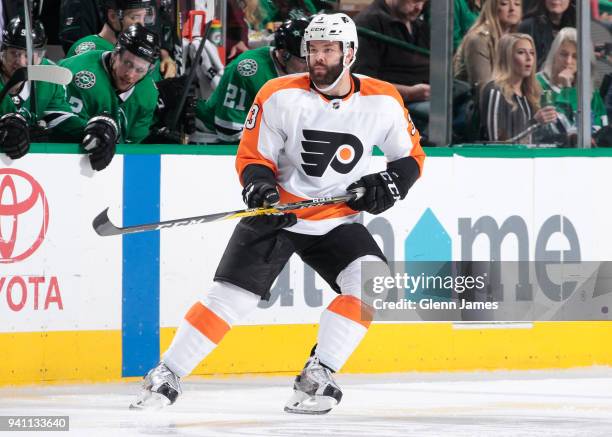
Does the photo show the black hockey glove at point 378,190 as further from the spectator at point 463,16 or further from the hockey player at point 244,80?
the spectator at point 463,16

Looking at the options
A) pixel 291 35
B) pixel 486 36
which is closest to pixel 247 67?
pixel 291 35

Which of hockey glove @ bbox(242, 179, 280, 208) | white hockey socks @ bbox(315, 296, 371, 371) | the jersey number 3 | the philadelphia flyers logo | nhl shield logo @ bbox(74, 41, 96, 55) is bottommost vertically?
white hockey socks @ bbox(315, 296, 371, 371)

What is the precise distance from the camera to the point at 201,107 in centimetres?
550

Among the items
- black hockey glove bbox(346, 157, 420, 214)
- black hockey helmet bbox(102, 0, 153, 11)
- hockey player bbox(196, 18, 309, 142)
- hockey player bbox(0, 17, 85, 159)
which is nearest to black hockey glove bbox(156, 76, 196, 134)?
hockey player bbox(196, 18, 309, 142)

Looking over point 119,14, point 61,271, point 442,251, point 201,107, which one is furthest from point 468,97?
point 61,271

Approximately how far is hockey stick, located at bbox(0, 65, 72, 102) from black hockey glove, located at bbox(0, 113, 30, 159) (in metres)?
0.15

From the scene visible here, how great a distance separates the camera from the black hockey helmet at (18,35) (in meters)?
4.95

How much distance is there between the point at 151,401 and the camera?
4.30 metres

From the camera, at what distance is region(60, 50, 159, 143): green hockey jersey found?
509 cm

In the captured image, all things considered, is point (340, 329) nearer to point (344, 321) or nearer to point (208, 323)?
point (344, 321)

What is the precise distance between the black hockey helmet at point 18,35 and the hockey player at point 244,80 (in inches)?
31.3

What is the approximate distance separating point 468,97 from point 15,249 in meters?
1.99

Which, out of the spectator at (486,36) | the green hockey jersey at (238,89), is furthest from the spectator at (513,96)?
the green hockey jersey at (238,89)

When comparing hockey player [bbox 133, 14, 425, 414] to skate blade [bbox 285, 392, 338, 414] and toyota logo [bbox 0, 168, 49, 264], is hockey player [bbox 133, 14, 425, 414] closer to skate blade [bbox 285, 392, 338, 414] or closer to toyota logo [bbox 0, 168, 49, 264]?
skate blade [bbox 285, 392, 338, 414]
